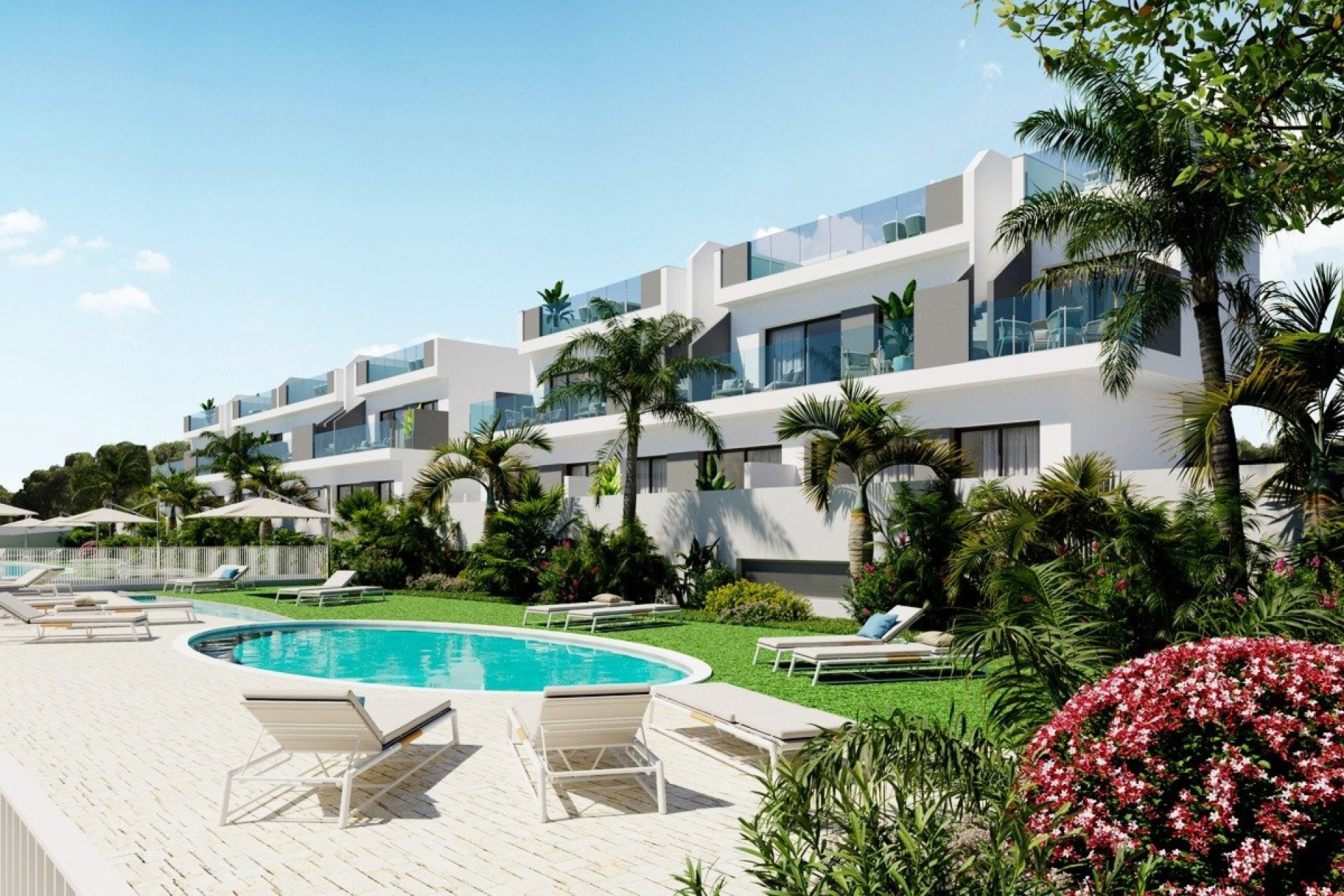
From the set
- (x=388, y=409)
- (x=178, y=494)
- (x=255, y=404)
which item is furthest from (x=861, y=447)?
(x=255, y=404)

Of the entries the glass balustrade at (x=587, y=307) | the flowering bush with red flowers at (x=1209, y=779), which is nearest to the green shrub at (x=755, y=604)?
the glass balustrade at (x=587, y=307)

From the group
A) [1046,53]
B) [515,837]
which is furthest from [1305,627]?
[515,837]

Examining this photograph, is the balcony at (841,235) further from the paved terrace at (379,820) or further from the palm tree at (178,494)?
the palm tree at (178,494)

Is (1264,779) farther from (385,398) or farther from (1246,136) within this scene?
(385,398)

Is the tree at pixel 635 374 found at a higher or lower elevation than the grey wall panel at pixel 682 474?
higher

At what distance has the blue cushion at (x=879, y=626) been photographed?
1464 cm

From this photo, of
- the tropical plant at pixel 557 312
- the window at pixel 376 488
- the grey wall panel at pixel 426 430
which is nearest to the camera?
the tropical plant at pixel 557 312

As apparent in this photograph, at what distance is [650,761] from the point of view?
7309 millimetres

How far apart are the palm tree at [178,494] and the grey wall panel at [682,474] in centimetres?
2937

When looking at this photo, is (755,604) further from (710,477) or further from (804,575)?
(710,477)

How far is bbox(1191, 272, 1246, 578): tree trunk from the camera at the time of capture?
35.1 ft

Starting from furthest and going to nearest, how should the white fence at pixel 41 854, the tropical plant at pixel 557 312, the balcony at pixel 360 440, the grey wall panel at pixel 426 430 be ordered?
the balcony at pixel 360 440, the grey wall panel at pixel 426 430, the tropical plant at pixel 557 312, the white fence at pixel 41 854

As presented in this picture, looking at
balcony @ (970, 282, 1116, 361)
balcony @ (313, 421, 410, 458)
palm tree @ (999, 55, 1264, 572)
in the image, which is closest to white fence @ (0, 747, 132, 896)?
palm tree @ (999, 55, 1264, 572)

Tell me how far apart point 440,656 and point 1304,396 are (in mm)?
13308
